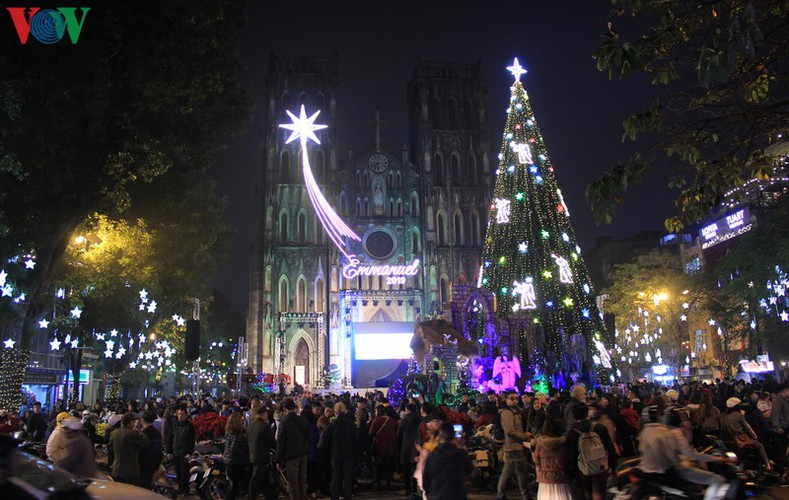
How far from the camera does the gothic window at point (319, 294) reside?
2195 inches

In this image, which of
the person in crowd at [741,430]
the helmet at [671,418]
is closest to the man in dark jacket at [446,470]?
the helmet at [671,418]

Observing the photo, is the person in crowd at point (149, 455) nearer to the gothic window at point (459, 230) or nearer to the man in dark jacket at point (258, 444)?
the man in dark jacket at point (258, 444)

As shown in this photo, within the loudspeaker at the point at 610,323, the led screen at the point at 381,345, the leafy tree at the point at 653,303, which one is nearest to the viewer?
the loudspeaker at the point at 610,323

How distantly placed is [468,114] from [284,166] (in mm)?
17891

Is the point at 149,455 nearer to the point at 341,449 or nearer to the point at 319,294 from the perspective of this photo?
the point at 341,449

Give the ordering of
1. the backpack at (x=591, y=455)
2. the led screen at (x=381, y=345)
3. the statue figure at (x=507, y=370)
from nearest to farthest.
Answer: the backpack at (x=591, y=455), the statue figure at (x=507, y=370), the led screen at (x=381, y=345)

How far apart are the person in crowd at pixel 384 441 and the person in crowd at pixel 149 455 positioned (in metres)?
4.34

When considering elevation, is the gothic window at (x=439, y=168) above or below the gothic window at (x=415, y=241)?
above

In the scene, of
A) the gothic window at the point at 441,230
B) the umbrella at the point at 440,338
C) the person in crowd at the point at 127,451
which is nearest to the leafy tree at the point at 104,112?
the person in crowd at the point at 127,451

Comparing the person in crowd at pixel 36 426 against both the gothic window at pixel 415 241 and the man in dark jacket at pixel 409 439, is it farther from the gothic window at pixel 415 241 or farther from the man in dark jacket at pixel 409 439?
the gothic window at pixel 415 241

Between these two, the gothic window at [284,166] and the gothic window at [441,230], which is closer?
the gothic window at [284,166]

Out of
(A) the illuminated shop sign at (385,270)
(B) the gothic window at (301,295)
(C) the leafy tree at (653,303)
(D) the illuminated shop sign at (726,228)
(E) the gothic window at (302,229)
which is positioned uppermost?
(E) the gothic window at (302,229)

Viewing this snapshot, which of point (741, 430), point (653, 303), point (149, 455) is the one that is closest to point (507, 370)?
point (741, 430)

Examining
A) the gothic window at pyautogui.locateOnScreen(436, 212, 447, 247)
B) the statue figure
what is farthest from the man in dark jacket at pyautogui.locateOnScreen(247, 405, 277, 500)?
the gothic window at pyautogui.locateOnScreen(436, 212, 447, 247)
